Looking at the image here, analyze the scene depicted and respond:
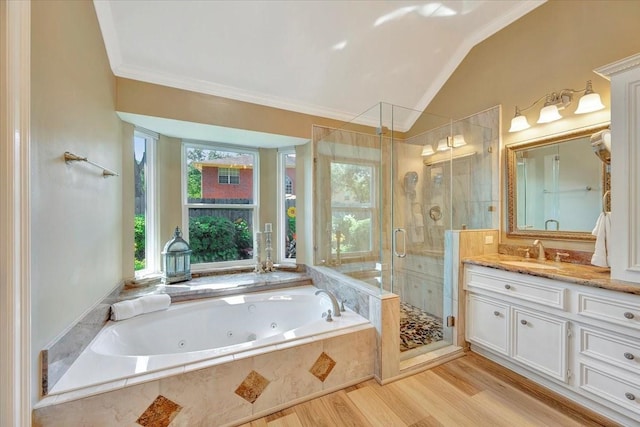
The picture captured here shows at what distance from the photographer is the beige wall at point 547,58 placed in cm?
188

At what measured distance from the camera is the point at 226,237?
3.13 metres

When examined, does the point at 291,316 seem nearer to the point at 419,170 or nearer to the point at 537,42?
the point at 419,170

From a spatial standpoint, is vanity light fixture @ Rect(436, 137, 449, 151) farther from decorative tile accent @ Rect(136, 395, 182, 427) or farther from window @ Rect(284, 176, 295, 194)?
decorative tile accent @ Rect(136, 395, 182, 427)

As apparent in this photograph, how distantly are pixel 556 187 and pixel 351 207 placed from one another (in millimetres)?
1763

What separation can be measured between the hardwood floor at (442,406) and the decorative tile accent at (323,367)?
0.14m

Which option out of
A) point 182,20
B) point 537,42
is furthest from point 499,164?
point 182,20

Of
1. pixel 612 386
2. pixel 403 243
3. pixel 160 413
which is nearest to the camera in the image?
→ pixel 160 413

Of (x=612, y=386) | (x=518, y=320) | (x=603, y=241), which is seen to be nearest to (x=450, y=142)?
(x=603, y=241)

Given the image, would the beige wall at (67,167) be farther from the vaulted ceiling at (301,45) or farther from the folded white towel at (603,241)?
the folded white towel at (603,241)

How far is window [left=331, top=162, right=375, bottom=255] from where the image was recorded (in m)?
2.61

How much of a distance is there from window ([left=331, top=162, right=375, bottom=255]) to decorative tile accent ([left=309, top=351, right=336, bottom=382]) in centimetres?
108

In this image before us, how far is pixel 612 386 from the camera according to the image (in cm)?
148

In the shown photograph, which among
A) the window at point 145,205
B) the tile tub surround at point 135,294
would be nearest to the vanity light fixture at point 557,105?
the tile tub surround at point 135,294

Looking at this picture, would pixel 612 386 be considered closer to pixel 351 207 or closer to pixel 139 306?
pixel 351 207
